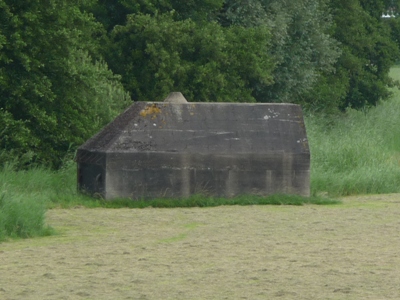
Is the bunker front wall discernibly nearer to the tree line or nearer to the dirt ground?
the dirt ground

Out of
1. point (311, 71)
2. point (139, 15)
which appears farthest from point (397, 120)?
point (139, 15)

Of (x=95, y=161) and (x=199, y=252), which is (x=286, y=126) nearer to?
(x=95, y=161)

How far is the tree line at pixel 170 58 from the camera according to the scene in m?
20.1

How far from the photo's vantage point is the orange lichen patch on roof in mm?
16408

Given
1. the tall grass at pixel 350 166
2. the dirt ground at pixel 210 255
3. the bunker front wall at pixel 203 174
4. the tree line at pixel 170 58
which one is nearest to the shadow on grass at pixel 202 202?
the bunker front wall at pixel 203 174

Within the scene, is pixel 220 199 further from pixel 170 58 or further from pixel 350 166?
pixel 170 58

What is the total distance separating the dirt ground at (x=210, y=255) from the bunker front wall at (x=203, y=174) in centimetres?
65

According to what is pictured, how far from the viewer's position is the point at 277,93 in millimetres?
30562

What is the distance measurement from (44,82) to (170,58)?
6.25 m

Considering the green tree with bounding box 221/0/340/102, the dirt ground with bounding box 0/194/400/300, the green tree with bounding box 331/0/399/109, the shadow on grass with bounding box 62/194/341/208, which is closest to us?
the dirt ground with bounding box 0/194/400/300

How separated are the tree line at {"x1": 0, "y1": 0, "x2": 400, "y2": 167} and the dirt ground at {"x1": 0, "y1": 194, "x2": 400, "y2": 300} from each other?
17.7ft

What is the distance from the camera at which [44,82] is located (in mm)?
20141

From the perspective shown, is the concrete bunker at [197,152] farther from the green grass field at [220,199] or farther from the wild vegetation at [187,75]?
the wild vegetation at [187,75]

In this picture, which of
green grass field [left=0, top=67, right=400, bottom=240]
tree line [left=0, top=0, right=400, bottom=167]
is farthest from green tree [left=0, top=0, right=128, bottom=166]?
green grass field [left=0, top=67, right=400, bottom=240]
